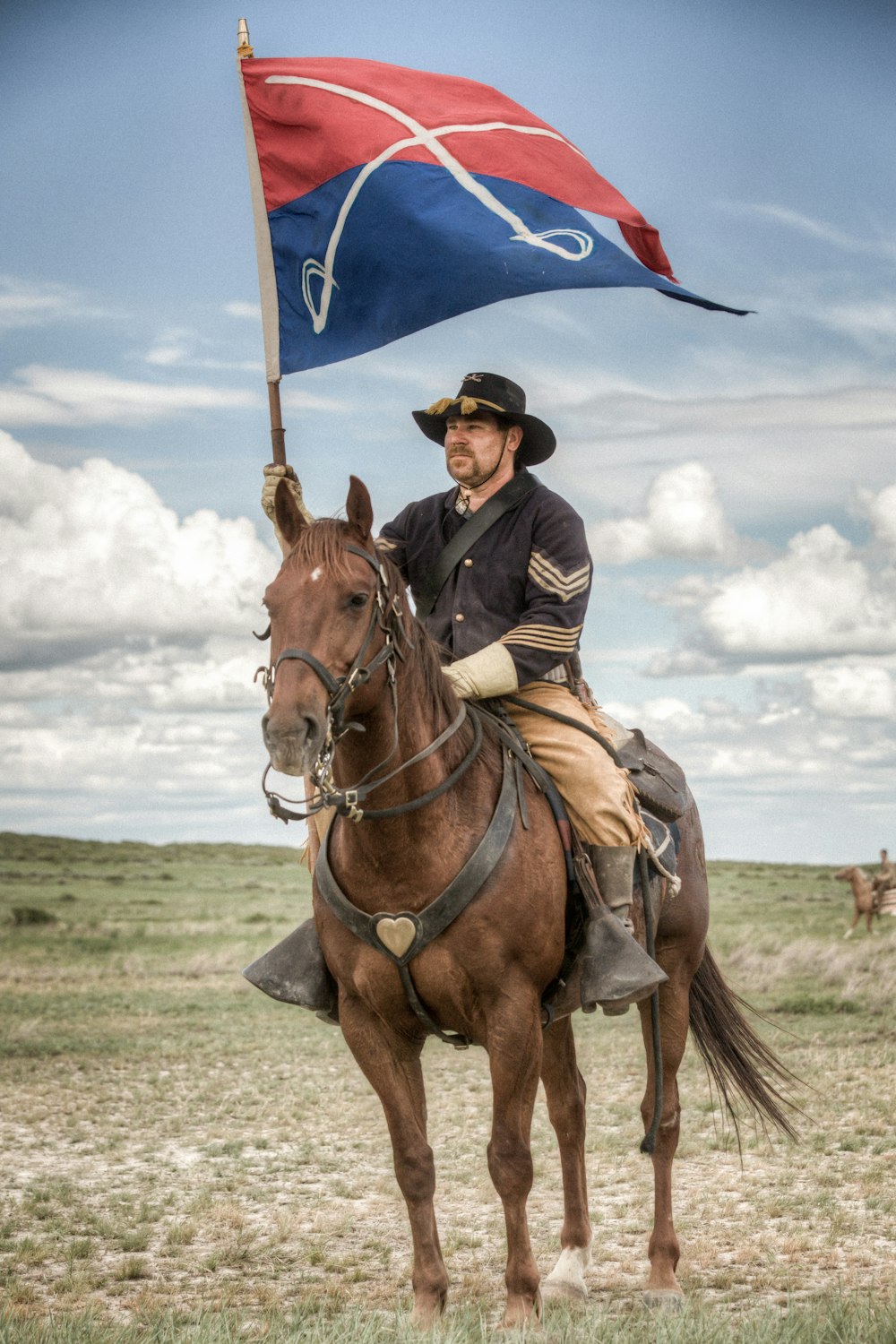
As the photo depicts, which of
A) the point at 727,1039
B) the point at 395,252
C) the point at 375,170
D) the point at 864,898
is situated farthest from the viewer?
the point at 864,898

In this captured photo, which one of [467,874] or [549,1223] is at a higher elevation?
[467,874]

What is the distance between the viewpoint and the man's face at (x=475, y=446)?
6750 millimetres

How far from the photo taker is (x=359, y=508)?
535 centimetres

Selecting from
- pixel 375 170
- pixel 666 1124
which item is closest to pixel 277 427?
pixel 375 170

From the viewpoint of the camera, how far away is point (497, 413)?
22.2ft

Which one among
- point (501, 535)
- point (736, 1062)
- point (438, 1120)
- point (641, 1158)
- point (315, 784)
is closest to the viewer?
point (315, 784)

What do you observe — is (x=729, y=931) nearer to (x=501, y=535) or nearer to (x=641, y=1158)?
(x=641, y=1158)

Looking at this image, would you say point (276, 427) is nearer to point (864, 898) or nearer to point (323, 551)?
point (323, 551)

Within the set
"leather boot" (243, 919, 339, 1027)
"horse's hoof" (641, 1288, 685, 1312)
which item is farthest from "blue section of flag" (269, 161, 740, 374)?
"horse's hoof" (641, 1288, 685, 1312)

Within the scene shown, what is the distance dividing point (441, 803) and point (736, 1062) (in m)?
3.40

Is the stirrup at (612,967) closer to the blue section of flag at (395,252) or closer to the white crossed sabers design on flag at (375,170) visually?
the blue section of flag at (395,252)

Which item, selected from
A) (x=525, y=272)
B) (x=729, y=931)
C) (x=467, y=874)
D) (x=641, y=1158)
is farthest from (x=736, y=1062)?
(x=729, y=931)

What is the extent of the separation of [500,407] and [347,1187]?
5.89 m

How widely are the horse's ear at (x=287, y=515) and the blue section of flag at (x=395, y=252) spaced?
1.98 m
